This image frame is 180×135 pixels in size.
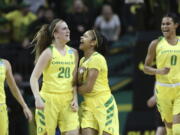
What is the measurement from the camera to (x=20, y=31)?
673 inches

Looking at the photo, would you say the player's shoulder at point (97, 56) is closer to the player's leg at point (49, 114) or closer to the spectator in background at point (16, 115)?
the player's leg at point (49, 114)

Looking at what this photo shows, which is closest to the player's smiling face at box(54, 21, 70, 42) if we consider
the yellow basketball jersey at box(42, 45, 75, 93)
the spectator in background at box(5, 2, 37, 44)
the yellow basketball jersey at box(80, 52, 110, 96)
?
the yellow basketball jersey at box(42, 45, 75, 93)

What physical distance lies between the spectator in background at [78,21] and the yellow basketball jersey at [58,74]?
178 inches

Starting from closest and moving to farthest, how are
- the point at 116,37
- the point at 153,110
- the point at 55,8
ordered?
the point at 153,110
the point at 116,37
the point at 55,8

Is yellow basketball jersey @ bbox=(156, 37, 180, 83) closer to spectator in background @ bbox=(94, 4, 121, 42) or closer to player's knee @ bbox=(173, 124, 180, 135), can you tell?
player's knee @ bbox=(173, 124, 180, 135)

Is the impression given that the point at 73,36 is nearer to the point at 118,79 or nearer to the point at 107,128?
the point at 118,79

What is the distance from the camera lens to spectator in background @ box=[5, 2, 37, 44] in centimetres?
1695

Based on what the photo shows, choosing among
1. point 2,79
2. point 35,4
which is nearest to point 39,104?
point 2,79

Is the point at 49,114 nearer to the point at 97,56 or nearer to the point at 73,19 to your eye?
the point at 97,56

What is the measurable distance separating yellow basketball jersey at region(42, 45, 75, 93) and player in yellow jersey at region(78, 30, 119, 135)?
0.31 m

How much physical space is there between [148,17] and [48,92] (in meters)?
5.08

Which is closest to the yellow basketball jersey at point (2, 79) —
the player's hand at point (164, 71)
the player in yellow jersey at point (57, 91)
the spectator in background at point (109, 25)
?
the player in yellow jersey at point (57, 91)

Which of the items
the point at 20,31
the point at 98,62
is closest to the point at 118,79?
the point at 20,31

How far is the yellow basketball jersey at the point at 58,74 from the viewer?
1091 centimetres
